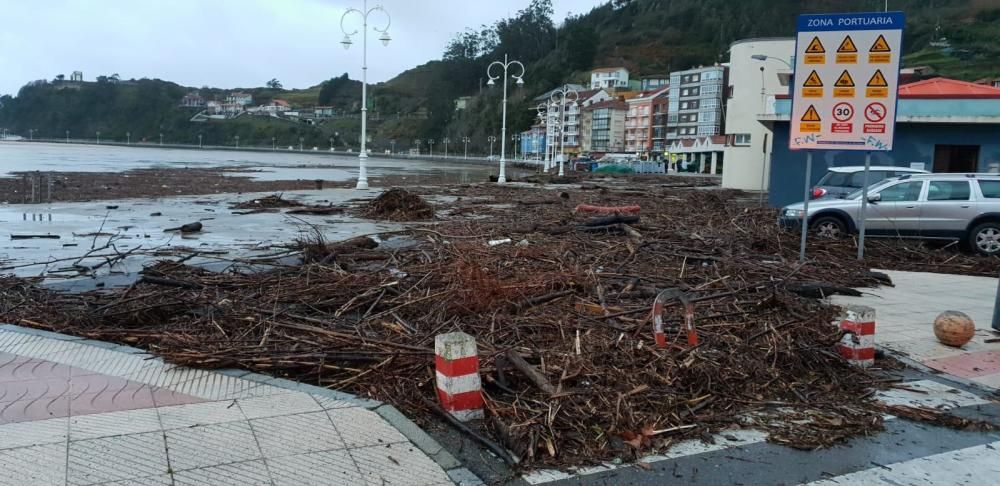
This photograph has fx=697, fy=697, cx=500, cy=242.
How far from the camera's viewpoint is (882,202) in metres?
14.4

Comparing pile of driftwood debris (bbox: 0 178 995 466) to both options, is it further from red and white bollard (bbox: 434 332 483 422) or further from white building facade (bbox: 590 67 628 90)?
white building facade (bbox: 590 67 628 90)

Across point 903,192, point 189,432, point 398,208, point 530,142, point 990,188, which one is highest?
point 530,142

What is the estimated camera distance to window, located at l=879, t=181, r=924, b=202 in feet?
46.6

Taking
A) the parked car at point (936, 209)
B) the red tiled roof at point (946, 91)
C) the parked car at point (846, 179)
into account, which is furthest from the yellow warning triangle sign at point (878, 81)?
the red tiled roof at point (946, 91)

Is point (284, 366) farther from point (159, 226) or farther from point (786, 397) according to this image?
point (159, 226)

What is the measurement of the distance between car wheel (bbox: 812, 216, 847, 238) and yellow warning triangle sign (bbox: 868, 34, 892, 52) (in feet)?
15.0

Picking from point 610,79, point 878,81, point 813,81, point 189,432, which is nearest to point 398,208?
point 813,81

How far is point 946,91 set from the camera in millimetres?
25359

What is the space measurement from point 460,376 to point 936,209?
12.9 metres

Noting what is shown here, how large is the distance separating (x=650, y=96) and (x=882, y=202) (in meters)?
114

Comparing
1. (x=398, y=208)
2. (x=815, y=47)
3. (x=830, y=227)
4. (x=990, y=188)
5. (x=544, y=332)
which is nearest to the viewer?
(x=544, y=332)

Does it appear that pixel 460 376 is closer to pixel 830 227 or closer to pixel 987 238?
pixel 830 227

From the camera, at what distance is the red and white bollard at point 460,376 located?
189 inches

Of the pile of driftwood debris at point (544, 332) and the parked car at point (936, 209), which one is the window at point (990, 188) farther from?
the pile of driftwood debris at point (544, 332)
